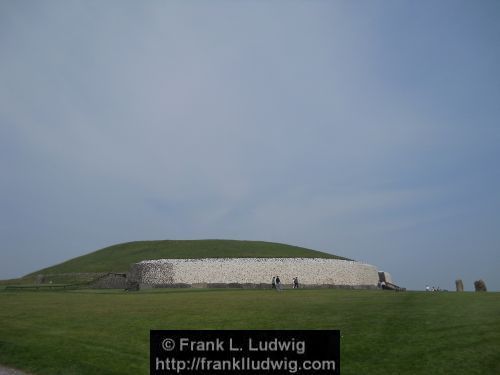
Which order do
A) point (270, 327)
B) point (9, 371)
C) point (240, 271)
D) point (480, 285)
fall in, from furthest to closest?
point (240, 271) < point (480, 285) < point (270, 327) < point (9, 371)

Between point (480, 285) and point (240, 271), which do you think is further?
point (240, 271)

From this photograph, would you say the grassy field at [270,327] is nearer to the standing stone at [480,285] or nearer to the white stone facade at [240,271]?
the standing stone at [480,285]

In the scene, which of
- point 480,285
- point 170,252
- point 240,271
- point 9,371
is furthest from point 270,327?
point 170,252

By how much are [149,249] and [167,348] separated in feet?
239

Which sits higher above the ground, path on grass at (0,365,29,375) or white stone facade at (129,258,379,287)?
white stone facade at (129,258,379,287)

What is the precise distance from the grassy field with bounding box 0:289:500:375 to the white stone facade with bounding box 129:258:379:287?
1152 inches

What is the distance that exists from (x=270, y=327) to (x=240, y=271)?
137 ft

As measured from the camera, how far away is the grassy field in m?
17.2

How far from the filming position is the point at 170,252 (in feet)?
254

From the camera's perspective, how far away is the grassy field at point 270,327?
17156 mm

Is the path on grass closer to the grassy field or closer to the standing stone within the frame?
the grassy field

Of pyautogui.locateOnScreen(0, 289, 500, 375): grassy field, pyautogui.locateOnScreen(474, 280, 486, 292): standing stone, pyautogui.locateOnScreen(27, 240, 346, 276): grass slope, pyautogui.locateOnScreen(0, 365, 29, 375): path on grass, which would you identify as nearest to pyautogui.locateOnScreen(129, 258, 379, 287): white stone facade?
pyautogui.locateOnScreen(27, 240, 346, 276): grass slope

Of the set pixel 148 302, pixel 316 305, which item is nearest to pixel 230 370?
pixel 316 305

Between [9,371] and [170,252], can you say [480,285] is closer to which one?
[170,252]
